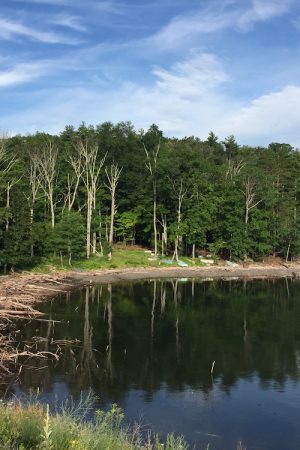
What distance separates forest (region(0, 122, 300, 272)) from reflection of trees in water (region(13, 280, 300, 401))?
56.7 feet

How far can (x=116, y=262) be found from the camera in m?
57.8

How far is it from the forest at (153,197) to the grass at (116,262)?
1.39 m

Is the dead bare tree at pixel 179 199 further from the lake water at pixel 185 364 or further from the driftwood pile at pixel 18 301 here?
the lake water at pixel 185 364

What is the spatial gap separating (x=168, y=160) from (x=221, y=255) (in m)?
15.7

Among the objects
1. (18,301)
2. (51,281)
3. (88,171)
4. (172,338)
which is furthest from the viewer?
(88,171)

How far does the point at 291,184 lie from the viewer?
77.3 metres

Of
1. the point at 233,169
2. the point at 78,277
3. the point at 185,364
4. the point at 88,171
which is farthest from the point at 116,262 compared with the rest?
the point at 185,364

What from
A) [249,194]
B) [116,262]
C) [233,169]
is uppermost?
[233,169]

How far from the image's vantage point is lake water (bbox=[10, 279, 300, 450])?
17953 mm

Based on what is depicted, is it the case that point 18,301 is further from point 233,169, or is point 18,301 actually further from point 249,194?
point 233,169

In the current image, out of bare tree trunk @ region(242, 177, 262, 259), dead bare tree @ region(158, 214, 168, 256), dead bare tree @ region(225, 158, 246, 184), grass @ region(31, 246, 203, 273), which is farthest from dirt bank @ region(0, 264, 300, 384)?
dead bare tree @ region(225, 158, 246, 184)

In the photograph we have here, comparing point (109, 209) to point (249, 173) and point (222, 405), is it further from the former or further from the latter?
point (222, 405)

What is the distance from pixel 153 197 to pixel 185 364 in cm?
4348

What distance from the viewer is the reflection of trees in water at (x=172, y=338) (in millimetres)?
22500
